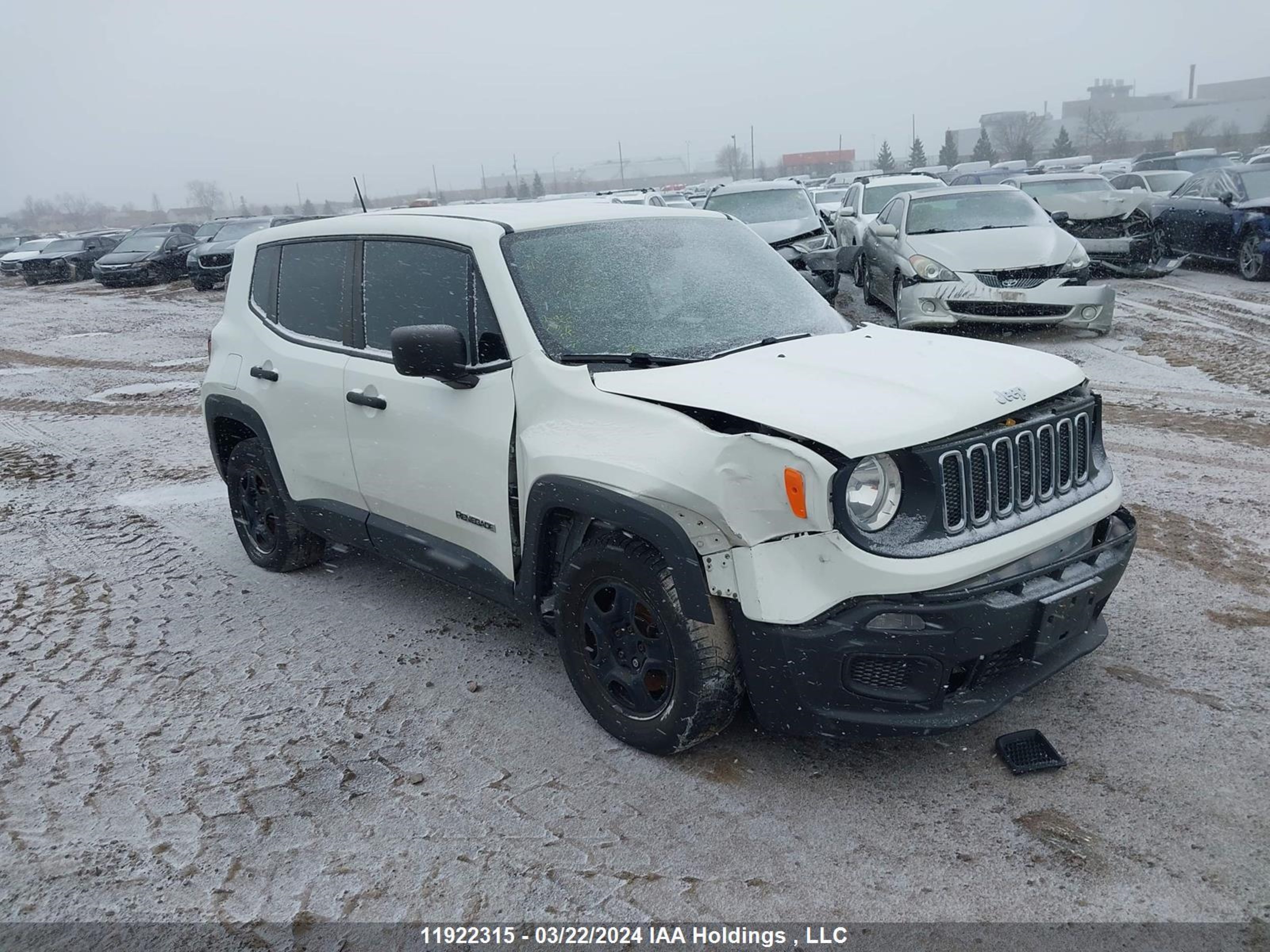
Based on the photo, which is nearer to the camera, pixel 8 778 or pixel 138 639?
pixel 8 778

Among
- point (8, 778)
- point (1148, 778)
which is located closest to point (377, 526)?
point (8, 778)

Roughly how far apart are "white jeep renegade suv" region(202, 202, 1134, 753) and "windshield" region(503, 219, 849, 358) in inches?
0.5

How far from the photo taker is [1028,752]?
3291 millimetres

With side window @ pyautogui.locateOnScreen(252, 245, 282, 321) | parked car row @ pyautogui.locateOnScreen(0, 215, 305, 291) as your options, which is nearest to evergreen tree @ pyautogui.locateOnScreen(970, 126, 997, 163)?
parked car row @ pyautogui.locateOnScreen(0, 215, 305, 291)

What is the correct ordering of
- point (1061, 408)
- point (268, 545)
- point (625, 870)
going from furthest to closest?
point (268, 545), point (1061, 408), point (625, 870)

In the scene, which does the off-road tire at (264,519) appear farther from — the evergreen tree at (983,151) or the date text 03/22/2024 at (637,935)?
the evergreen tree at (983,151)

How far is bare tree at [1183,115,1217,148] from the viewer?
7350 cm

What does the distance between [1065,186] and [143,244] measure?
2232cm

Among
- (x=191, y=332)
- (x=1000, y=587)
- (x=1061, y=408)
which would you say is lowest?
(x=191, y=332)

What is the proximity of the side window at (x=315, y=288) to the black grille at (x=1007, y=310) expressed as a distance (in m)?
6.94

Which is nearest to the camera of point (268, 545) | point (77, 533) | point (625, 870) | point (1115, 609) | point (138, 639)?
point (625, 870)

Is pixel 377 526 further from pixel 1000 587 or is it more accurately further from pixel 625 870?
pixel 1000 587

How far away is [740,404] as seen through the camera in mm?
3037

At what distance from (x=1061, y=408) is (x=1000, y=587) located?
2.57 ft
